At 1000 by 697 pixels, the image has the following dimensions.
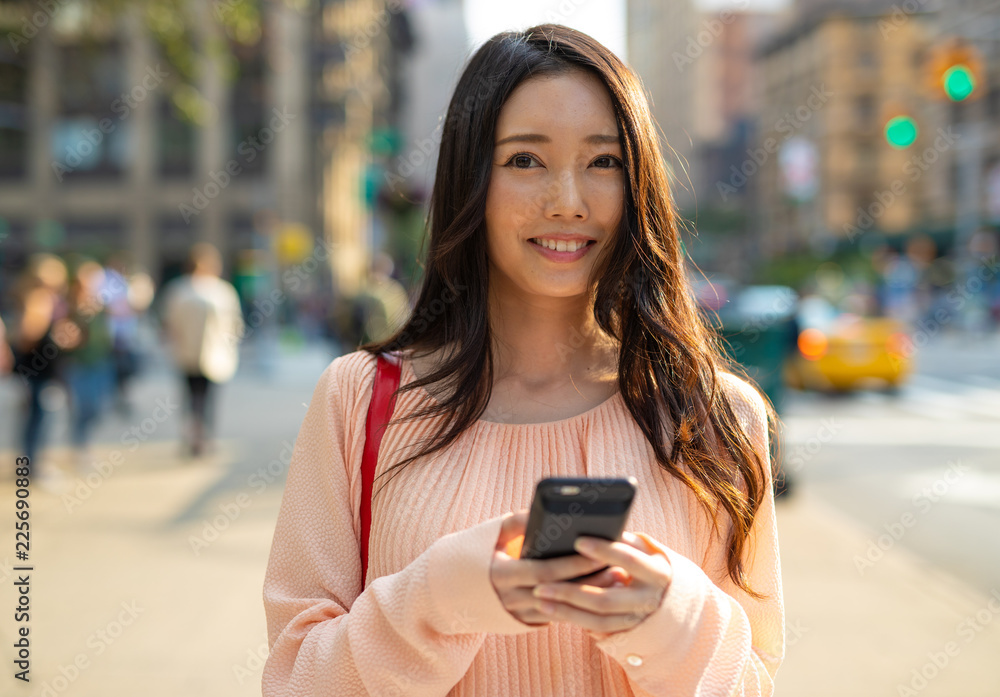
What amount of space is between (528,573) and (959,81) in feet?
33.4

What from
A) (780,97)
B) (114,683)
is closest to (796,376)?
(114,683)

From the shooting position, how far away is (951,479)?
837 centimetres

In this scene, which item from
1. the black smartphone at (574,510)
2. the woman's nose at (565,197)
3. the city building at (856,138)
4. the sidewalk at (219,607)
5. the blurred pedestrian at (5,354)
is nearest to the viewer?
the black smartphone at (574,510)

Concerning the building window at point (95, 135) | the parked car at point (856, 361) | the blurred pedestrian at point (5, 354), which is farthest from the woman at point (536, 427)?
the building window at point (95, 135)

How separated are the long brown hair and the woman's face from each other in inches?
0.9

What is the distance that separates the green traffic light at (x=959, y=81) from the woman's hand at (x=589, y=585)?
995 centimetres

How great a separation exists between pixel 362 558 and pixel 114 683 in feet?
9.37

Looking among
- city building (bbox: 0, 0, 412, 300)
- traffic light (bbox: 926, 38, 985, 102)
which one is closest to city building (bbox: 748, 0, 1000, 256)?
city building (bbox: 0, 0, 412, 300)

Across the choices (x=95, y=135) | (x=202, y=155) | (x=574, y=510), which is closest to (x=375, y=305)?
(x=574, y=510)

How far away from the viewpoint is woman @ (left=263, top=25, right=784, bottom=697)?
150 cm

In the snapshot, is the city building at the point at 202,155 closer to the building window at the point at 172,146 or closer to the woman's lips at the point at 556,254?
the building window at the point at 172,146

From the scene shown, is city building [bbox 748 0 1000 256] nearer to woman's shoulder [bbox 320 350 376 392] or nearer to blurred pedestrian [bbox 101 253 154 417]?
blurred pedestrian [bbox 101 253 154 417]

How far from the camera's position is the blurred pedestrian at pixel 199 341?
917cm

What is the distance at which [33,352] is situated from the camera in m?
7.85
